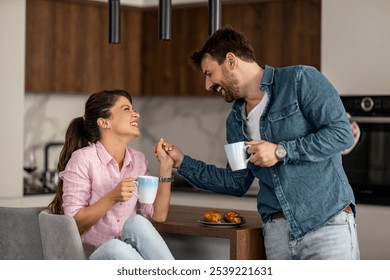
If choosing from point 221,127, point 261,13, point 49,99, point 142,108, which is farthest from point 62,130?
point 261,13

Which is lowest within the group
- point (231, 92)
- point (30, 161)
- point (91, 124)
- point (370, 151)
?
point (30, 161)

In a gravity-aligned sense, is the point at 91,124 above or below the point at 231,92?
below

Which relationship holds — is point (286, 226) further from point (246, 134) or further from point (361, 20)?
point (361, 20)

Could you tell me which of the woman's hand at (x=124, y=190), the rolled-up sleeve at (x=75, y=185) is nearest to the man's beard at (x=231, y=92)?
the woman's hand at (x=124, y=190)

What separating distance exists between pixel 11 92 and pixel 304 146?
2699 mm

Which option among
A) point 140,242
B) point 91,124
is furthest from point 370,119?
point 140,242

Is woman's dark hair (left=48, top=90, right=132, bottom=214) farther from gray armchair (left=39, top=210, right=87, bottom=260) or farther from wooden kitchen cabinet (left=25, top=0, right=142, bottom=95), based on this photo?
wooden kitchen cabinet (left=25, top=0, right=142, bottom=95)

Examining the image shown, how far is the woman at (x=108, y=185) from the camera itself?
9.70ft

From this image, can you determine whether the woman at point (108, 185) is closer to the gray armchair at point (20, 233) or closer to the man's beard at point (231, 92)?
the gray armchair at point (20, 233)

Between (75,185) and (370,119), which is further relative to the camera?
(370,119)

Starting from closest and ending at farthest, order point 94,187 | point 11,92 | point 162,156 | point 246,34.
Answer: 1. point 94,187
2. point 162,156
3. point 11,92
4. point 246,34

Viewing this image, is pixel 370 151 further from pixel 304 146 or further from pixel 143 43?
pixel 143 43

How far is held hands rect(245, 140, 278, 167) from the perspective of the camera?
2859mm

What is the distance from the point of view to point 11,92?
5098mm
